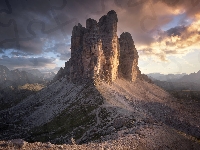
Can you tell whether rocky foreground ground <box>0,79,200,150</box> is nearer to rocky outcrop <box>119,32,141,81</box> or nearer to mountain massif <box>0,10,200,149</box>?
mountain massif <box>0,10,200,149</box>

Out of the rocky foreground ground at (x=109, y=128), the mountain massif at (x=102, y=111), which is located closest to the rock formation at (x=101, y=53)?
the mountain massif at (x=102, y=111)

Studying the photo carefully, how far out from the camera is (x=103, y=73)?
385 feet

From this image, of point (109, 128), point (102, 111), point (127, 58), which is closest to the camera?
point (109, 128)

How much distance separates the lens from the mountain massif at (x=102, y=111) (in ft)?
173

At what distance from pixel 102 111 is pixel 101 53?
165ft

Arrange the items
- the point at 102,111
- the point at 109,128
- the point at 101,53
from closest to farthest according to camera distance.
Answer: the point at 109,128 → the point at 102,111 → the point at 101,53

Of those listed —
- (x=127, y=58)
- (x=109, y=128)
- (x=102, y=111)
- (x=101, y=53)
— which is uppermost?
(x=101, y=53)

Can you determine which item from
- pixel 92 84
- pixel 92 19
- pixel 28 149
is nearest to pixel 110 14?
pixel 92 19

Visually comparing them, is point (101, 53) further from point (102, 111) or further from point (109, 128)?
point (109, 128)

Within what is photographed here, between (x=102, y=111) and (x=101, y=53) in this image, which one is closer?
(x=102, y=111)

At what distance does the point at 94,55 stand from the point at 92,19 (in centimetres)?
2683

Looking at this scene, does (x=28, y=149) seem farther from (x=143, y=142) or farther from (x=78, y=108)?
(x=78, y=108)

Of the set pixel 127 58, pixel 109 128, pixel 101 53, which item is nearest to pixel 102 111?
pixel 109 128

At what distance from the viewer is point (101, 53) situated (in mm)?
118625
